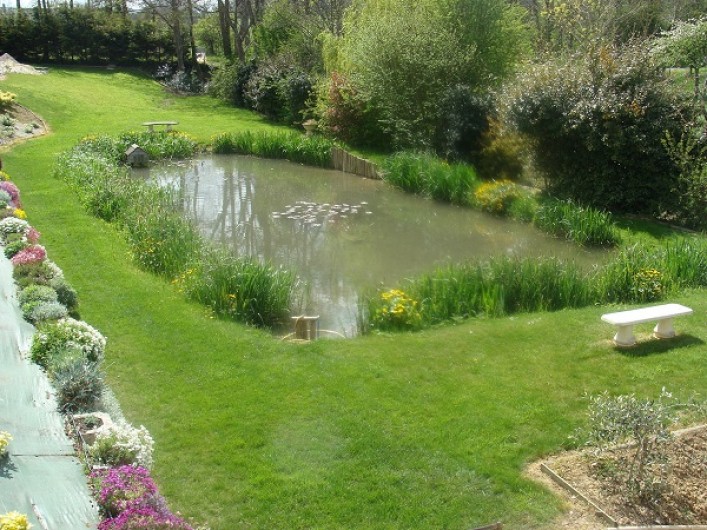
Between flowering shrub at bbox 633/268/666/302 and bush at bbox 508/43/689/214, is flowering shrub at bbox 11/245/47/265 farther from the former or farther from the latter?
bush at bbox 508/43/689/214

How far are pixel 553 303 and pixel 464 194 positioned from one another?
736 cm

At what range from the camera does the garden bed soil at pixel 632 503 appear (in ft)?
19.3

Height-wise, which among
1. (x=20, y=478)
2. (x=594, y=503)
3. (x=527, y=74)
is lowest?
(x=594, y=503)

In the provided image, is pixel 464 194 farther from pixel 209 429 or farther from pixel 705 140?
pixel 209 429

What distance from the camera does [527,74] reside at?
16.7m

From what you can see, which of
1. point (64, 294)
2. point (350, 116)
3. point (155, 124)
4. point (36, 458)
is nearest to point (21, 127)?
point (155, 124)

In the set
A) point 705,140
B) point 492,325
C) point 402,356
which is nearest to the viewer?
point 402,356

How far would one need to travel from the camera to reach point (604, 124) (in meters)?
15.1

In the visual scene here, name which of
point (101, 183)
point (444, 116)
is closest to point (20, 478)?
point (101, 183)

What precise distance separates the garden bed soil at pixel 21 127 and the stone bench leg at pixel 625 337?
59.2 ft

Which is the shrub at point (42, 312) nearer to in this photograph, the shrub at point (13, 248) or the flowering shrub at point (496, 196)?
the shrub at point (13, 248)

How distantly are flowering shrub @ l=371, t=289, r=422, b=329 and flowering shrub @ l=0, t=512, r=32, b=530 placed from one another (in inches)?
233

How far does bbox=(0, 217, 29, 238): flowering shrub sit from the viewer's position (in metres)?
11.6

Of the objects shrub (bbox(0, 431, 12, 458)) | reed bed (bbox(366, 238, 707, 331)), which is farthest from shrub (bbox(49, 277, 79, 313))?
shrub (bbox(0, 431, 12, 458))
